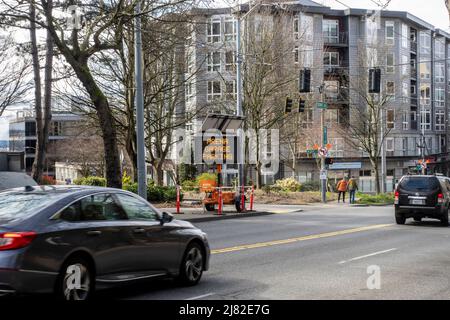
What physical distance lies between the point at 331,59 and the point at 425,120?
16.1 m

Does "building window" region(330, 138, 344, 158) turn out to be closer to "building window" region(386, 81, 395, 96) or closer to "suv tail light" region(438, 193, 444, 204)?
"building window" region(386, 81, 395, 96)

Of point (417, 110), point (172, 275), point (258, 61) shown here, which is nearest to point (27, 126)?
point (417, 110)

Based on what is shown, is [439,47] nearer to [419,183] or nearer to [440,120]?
[440,120]

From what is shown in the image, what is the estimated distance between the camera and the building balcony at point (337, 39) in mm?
66375

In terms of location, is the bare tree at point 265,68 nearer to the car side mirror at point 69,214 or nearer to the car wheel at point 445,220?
the car wheel at point 445,220

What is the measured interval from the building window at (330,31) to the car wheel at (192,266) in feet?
194

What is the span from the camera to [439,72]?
7856 centimetres

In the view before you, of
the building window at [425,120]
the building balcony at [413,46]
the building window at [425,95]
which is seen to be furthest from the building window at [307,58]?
the building window at [425,120]

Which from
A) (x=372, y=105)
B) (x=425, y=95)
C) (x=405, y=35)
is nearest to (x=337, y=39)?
(x=405, y=35)

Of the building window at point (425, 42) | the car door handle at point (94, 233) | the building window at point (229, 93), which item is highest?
the building window at point (425, 42)

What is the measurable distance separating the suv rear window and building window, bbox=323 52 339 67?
147 ft
